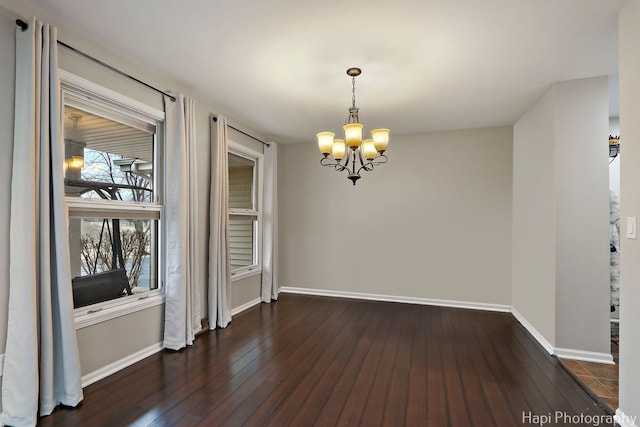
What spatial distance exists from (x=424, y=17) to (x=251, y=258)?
150 inches

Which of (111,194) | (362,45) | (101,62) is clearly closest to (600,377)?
(362,45)

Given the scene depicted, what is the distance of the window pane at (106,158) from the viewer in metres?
2.37

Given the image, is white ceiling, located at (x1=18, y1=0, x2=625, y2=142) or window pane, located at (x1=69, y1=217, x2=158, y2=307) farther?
window pane, located at (x1=69, y1=217, x2=158, y2=307)

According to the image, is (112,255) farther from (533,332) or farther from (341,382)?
(533,332)

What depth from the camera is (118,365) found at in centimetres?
258

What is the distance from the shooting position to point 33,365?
1855 millimetres

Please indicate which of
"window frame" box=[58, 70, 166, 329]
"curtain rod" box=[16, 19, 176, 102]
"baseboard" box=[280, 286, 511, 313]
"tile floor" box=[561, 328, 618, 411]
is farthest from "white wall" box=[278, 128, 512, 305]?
"curtain rod" box=[16, 19, 176, 102]

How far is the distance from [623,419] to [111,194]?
399 cm

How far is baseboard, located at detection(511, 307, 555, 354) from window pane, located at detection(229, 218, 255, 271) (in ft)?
12.1

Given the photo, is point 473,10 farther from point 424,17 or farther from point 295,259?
point 295,259

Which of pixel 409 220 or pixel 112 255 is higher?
pixel 409 220

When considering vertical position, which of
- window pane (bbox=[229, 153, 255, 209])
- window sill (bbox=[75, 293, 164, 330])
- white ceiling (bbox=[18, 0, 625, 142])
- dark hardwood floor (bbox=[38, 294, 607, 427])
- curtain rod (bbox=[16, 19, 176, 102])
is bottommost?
dark hardwood floor (bbox=[38, 294, 607, 427])

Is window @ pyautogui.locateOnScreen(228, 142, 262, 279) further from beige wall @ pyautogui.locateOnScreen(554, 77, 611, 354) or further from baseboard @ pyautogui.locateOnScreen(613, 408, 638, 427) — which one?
baseboard @ pyautogui.locateOnScreen(613, 408, 638, 427)

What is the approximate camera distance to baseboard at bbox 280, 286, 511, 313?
4438 mm
